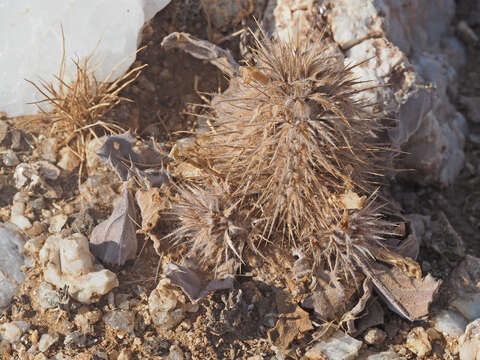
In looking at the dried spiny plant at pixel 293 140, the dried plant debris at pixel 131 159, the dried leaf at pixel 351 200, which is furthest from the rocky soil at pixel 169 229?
the dried leaf at pixel 351 200

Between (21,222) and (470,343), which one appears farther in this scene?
(21,222)

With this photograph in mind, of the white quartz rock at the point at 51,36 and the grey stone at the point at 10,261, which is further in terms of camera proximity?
the white quartz rock at the point at 51,36

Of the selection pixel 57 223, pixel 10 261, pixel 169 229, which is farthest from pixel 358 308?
pixel 10 261

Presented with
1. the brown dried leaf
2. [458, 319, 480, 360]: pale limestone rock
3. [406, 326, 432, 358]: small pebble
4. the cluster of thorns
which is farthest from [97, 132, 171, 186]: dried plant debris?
[458, 319, 480, 360]: pale limestone rock

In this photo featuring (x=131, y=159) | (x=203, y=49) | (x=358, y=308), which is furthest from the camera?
(x=203, y=49)

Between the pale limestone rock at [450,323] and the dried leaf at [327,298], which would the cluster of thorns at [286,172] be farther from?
the pale limestone rock at [450,323]

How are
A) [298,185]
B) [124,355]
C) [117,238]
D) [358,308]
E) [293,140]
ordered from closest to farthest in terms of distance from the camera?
[293,140] < [298,185] < [124,355] < [358,308] < [117,238]

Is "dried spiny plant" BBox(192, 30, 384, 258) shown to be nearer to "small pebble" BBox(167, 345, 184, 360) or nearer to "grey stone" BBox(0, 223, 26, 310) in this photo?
"small pebble" BBox(167, 345, 184, 360)

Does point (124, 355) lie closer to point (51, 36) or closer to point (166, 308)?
point (166, 308)
